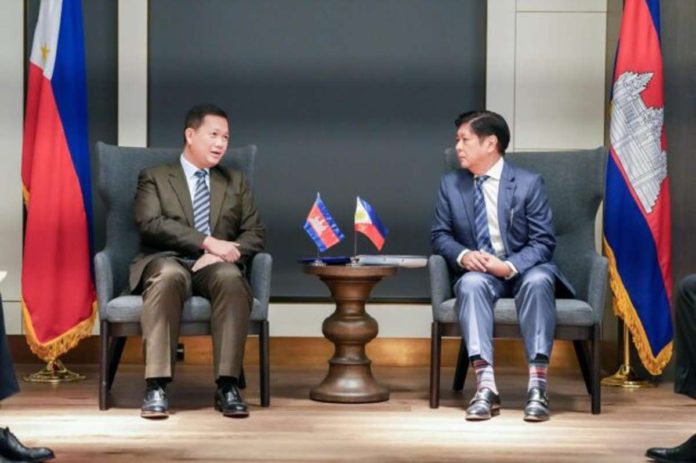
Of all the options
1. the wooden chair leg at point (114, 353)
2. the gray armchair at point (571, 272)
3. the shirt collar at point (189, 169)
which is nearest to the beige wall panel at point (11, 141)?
the wooden chair leg at point (114, 353)

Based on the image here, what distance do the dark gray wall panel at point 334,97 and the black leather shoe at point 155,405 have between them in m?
1.71

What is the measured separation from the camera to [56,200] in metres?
5.37

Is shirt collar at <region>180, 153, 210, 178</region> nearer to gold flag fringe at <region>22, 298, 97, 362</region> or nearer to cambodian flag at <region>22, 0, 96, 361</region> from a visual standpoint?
cambodian flag at <region>22, 0, 96, 361</region>

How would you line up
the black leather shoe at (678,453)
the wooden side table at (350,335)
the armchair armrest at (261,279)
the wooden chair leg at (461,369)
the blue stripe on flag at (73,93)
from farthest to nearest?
the blue stripe on flag at (73,93)
the wooden chair leg at (461,369)
the wooden side table at (350,335)
the armchair armrest at (261,279)
the black leather shoe at (678,453)

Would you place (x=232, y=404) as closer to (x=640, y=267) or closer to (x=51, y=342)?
(x=51, y=342)

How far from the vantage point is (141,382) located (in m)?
5.28

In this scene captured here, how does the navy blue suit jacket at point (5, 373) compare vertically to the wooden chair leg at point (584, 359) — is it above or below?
above

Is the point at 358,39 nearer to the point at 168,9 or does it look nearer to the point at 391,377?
the point at 168,9

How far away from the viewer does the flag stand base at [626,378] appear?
5.37 metres

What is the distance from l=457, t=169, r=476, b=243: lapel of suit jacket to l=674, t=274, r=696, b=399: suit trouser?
144 cm

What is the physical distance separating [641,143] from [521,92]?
837 mm

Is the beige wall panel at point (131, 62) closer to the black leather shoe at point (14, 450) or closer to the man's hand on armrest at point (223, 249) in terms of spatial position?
the man's hand on armrest at point (223, 249)

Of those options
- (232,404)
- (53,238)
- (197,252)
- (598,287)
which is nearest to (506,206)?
(598,287)

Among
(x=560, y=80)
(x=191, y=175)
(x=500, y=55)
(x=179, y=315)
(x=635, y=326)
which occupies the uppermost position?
(x=500, y=55)
